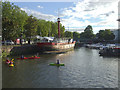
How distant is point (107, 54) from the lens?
139 ft

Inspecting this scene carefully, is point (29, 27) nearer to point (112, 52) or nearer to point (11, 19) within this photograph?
point (11, 19)

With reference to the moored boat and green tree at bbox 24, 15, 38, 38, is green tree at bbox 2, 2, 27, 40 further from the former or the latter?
the moored boat

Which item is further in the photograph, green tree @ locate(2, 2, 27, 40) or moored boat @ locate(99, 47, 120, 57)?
moored boat @ locate(99, 47, 120, 57)

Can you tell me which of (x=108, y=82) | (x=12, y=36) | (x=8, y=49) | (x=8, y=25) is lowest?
(x=108, y=82)

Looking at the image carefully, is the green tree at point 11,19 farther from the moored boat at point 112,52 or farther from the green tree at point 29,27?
the moored boat at point 112,52

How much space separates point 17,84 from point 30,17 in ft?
153

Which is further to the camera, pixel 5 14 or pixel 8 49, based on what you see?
pixel 5 14

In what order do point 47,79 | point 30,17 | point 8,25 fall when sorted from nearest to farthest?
point 47,79
point 8,25
point 30,17

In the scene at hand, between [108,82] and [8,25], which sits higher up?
[8,25]

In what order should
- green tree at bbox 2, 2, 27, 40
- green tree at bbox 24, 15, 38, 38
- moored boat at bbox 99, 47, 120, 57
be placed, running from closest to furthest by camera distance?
1. green tree at bbox 2, 2, 27, 40
2. moored boat at bbox 99, 47, 120, 57
3. green tree at bbox 24, 15, 38, 38

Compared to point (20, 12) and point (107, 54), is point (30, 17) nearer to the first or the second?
point (20, 12)

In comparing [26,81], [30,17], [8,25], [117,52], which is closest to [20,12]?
[30,17]

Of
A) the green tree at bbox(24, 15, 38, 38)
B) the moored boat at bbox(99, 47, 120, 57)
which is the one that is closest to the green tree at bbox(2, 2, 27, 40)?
the green tree at bbox(24, 15, 38, 38)

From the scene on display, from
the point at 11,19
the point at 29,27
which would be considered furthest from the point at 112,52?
the point at 11,19
